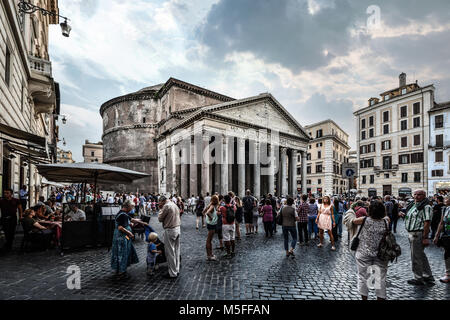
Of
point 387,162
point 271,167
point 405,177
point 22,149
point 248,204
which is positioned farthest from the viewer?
point 387,162

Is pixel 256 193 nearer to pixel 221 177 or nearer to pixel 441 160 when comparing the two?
pixel 221 177

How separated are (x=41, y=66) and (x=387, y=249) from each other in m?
14.8

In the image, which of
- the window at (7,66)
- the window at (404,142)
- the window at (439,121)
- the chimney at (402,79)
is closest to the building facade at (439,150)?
the window at (439,121)

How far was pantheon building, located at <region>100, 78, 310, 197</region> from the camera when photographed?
2227 cm

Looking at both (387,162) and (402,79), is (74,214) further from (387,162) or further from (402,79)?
(402,79)

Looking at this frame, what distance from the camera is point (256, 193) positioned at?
2498 cm

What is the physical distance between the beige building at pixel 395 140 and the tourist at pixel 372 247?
31.8 m

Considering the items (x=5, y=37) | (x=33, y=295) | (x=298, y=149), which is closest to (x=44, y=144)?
(x=5, y=37)

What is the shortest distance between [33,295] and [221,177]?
18.8 metres

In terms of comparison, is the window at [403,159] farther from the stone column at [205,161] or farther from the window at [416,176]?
the stone column at [205,161]

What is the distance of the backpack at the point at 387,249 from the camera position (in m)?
3.07

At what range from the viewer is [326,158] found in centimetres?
4291

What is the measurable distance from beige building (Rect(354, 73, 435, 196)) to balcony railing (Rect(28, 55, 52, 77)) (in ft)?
116

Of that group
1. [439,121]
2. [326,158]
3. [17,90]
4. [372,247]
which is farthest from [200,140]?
[326,158]
